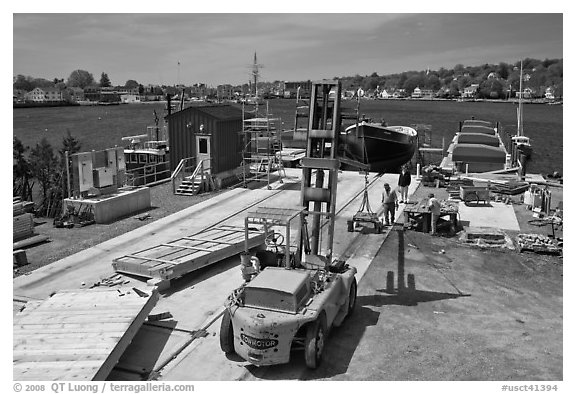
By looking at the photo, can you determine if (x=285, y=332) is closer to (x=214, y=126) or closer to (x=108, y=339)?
(x=108, y=339)

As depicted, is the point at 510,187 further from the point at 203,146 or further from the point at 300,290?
the point at 300,290

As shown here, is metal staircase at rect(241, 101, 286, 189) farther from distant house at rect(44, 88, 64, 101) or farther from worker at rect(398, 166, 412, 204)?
distant house at rect(44, 88, 64, 101)

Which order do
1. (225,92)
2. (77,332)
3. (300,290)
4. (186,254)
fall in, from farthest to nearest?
(225,92)
(186,254)
(300,290)
(77,332)

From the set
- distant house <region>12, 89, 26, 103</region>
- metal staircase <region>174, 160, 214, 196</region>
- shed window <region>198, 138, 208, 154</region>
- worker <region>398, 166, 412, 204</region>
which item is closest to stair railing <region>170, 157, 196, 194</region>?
metal staircase <region>174, 160, 214, 196</region>

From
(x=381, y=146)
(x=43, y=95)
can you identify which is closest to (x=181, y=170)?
(x=381, y=146)

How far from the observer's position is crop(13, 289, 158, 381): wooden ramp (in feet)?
27.0

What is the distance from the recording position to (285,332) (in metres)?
9.05

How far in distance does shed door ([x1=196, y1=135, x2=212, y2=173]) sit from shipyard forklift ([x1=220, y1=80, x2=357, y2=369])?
13.7 metres

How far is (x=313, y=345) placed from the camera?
9.22 metres

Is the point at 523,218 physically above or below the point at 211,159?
below

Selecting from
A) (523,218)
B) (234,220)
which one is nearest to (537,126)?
(523,218)

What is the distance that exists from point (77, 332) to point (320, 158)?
6.28 meters

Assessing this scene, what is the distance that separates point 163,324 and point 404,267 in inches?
283

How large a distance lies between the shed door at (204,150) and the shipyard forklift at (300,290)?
1374cm
